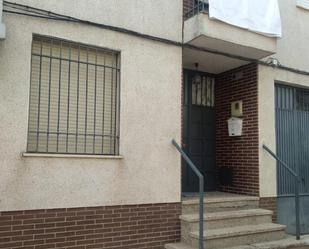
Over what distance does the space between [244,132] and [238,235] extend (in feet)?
7.38

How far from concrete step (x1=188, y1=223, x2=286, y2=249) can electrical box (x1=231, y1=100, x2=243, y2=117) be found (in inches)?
87.0

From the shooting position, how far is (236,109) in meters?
7.43

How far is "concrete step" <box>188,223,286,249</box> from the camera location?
5.38 meters

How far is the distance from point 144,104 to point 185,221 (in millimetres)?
1875

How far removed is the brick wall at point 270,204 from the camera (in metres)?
6.84

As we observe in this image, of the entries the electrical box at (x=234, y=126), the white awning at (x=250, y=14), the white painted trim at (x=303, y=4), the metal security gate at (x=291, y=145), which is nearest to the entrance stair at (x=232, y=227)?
the metal security gate at (x=291, y=145)

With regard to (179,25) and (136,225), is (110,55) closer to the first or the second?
(179,25)

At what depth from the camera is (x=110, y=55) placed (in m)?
5.65

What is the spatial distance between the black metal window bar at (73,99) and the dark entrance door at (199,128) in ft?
7.10

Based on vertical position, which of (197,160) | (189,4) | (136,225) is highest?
(189,4)

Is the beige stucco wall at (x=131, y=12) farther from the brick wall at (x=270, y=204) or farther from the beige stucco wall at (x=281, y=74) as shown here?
the brick wall at (x=270, y=204)

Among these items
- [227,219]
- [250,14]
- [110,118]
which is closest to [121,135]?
[110,118]

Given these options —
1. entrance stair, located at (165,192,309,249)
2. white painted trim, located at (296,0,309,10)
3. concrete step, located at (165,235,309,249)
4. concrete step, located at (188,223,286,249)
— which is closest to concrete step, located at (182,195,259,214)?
entrance stair, located at (165,192,309,249)

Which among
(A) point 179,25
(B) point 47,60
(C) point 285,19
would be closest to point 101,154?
(B) point 47,60
